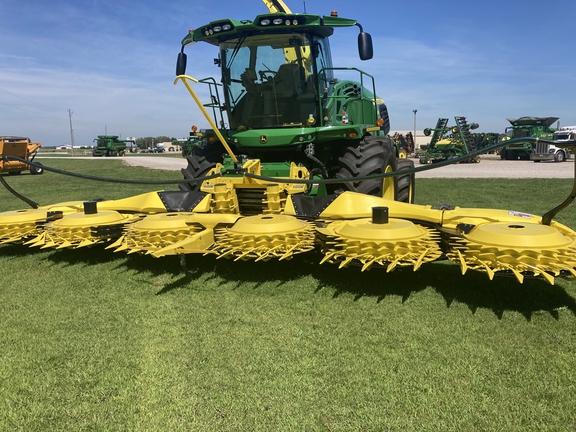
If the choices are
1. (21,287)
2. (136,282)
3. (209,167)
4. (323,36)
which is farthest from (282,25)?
(21,287)

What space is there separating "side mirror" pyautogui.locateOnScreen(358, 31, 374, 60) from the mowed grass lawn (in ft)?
8.34

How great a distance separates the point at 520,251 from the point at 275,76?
13.1 feet

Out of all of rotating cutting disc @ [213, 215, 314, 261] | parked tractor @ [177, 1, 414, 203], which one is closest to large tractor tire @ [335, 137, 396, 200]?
parked tractor @ [177, 1, 414, 203]

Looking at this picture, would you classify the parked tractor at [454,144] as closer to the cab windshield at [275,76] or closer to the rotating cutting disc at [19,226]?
the cab windshield at [275,76]

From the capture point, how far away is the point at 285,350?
270 cm

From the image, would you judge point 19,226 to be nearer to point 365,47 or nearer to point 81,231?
point 81,231

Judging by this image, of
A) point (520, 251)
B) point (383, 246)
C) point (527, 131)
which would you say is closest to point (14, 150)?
point (383, 246)

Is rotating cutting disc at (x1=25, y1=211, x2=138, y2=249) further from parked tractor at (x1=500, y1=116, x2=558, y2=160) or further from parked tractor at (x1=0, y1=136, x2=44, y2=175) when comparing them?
Result: parked tractor at (x1=500, y1=116, x2=558, y2=160)

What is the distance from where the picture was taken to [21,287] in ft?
13.0

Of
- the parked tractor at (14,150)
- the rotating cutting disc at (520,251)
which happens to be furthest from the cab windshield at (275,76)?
the parked tractor at (14,150)

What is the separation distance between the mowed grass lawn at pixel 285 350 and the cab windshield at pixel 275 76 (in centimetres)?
240

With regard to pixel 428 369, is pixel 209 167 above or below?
above

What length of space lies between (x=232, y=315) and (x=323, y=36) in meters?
4.09

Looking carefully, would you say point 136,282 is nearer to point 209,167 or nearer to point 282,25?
point 209,167
